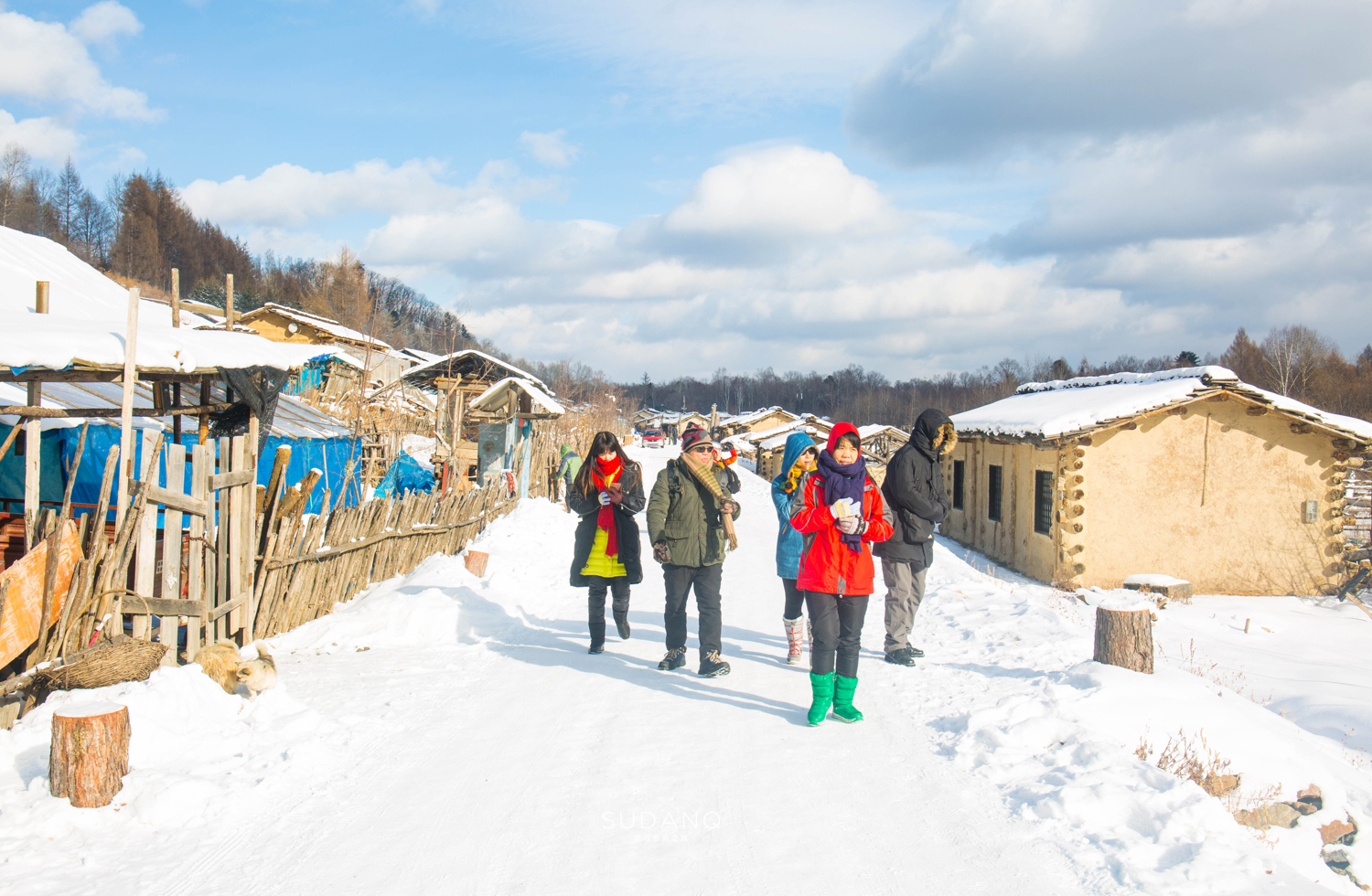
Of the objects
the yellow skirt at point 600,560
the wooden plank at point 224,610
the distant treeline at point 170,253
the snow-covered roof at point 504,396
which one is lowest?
the wooden plank at point 224,610

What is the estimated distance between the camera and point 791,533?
648 centimetres

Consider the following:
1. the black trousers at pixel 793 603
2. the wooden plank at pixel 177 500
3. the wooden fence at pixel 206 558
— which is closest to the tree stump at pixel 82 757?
the wooden fence at pixel 206 558

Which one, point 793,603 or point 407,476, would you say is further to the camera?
point 407,476

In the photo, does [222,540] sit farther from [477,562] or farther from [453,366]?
[453,366]

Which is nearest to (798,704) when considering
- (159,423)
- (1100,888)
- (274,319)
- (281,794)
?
(1100,888)

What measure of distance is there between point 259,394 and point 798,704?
4.86 metres

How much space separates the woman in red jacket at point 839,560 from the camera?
496cm

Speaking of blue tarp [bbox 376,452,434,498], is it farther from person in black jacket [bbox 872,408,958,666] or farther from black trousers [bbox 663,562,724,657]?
person in black jacket [bbox 872,408,958,666]

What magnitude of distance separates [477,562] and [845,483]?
587 centimetres

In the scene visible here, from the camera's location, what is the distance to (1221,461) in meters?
15.2

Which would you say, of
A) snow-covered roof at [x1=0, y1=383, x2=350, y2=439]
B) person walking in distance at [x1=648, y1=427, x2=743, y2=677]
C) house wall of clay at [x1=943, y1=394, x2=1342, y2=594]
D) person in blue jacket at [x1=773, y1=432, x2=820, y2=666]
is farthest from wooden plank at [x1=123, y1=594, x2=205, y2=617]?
house wall of clay at [x1=943, y1=394, x2=1342, y2=594]

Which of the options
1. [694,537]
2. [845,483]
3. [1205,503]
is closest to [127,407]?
[694,537]

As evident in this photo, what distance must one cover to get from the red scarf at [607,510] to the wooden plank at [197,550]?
2.86 metres

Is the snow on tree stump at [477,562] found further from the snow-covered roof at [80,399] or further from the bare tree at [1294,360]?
the bare tree at [1294,360]
